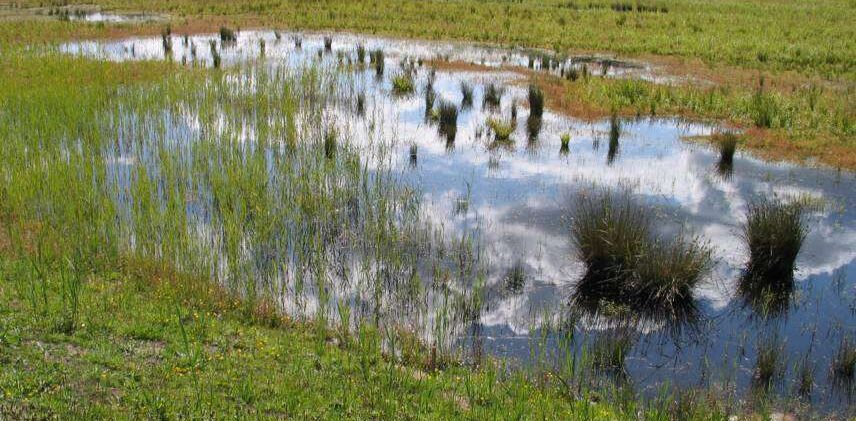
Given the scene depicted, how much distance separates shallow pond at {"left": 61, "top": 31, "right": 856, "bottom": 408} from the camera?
9.16 metres

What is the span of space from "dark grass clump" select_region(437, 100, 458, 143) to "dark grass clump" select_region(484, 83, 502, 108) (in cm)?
219

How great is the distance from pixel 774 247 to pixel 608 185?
4319 mm

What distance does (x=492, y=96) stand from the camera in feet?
72.8

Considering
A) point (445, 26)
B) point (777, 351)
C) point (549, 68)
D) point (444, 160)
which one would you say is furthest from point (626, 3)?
point (777, 351)

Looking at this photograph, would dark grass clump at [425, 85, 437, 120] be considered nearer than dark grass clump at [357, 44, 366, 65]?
Yes

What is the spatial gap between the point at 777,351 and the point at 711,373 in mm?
802

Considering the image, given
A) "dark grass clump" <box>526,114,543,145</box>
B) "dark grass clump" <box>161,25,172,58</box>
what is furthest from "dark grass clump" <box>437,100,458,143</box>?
"dark grass clump" <box>161,25,172,58</box>

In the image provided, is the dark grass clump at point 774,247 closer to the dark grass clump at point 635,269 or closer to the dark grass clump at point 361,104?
the dark grass clump at point 635,269

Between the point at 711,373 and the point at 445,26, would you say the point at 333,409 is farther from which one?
the point at 445,26

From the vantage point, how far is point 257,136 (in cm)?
1645

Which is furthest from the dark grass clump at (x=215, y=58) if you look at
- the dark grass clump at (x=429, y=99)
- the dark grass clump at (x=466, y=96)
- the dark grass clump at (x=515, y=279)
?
the dark grass clump at (x=515, y=279)

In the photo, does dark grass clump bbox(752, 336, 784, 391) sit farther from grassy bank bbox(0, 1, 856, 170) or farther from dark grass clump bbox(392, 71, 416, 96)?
dark grass clump bbox(392, 71, 416, 96)

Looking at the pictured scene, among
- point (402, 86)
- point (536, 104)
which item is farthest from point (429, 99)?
point (536, 104)

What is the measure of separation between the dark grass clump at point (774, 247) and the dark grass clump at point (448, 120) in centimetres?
856
